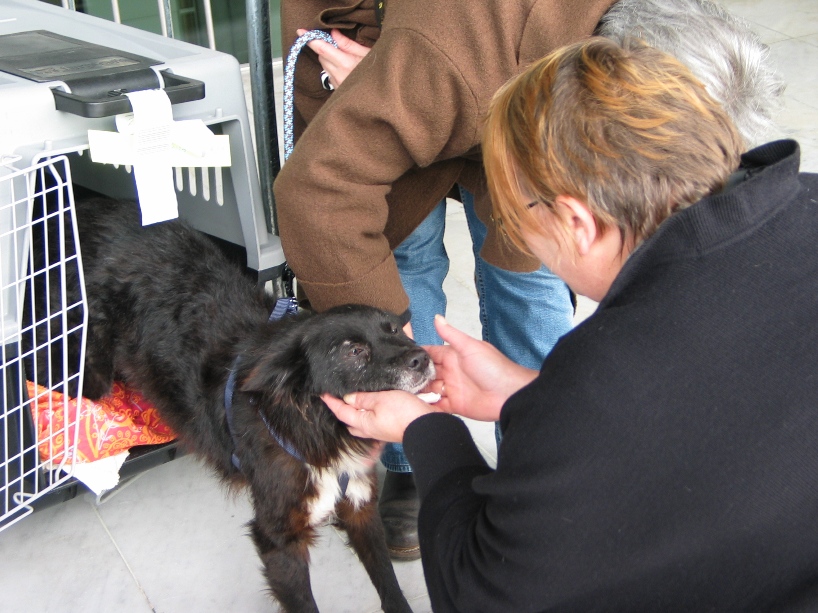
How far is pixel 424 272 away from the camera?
2.05 metres

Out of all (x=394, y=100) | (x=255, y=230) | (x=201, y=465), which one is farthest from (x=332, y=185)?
(x=201, y=465)

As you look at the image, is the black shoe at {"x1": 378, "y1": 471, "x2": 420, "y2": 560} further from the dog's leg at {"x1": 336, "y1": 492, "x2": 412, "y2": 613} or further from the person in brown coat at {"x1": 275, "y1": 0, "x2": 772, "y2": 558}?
the person in brown coat at {"x1": 275, "y1": 0, "x2": 772, "y2": 558}

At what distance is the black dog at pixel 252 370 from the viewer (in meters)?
1.72

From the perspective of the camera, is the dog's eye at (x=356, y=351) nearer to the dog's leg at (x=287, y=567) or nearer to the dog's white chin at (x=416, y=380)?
the dog's white chin at (x=416, y=380)

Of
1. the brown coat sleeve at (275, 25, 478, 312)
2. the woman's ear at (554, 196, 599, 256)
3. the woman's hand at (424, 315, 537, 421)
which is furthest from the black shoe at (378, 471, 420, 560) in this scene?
the woman's ear at (554, 196, 599, 256)

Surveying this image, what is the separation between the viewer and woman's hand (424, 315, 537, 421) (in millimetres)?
1526

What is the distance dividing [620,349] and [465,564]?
14.2 inches

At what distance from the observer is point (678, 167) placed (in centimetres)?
102

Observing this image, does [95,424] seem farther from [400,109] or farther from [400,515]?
[400,109]

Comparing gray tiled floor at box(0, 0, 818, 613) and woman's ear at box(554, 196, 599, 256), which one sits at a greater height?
woman's ear at box(554, 196, 599, 256)

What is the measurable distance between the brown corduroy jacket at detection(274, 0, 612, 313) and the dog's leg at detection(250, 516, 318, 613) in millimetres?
532

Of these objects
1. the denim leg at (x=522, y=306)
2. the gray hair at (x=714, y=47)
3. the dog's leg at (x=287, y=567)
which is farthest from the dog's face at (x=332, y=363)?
the gray hair at (x=714, y=47)

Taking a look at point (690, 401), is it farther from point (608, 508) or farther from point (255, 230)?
point (255, 230)

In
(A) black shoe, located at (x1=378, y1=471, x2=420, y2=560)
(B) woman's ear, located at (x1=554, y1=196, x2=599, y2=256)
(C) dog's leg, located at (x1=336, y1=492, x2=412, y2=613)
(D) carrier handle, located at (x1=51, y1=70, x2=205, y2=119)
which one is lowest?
(A) black shoe, located at (x1=378, y1=471, x2=420, y2=560)
